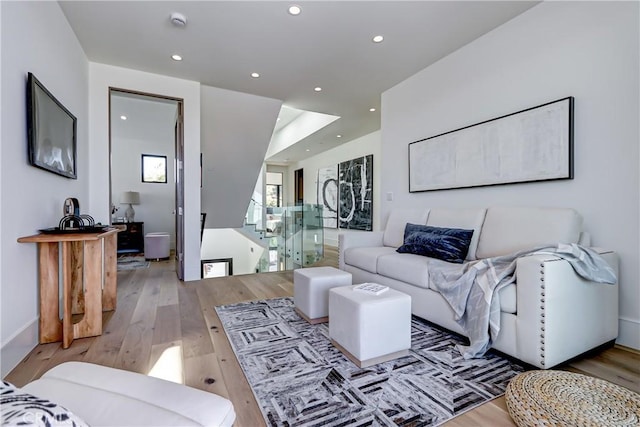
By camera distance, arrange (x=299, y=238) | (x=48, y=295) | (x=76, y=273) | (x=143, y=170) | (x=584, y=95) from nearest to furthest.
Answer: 1. (x=48, y=295)
2. (x=584, y=95)
3. (x=76, y=273)
4. (x=299, y=238)
5. (x=143, y=170)

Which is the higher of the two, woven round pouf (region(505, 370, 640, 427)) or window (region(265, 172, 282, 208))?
window (region(265, 172, 282, 208))

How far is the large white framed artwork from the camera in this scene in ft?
7.54

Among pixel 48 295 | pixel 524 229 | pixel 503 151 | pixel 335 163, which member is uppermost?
pixel 335 163

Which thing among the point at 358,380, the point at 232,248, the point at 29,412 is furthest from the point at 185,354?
the point at 232,248

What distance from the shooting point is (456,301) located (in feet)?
6.61

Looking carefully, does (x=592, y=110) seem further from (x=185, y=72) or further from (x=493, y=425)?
(x=185, y=72)

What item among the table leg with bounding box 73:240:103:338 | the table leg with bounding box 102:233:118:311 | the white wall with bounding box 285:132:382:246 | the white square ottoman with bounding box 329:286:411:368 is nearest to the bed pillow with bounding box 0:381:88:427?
the white square ottoman with bounding box 329:286:411:368

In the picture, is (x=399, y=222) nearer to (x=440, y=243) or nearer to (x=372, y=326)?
(x=440, y=243)

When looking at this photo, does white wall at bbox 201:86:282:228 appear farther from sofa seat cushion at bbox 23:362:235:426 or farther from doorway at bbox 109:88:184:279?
sofa seat cushion at bbox 23:362:235:426

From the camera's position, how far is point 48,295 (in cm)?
208

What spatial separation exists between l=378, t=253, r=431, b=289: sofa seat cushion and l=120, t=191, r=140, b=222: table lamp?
5649 mm

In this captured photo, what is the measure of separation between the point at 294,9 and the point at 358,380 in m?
2.84

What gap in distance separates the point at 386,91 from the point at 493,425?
3984 mm

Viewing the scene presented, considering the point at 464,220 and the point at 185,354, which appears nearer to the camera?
the point at 185,354
